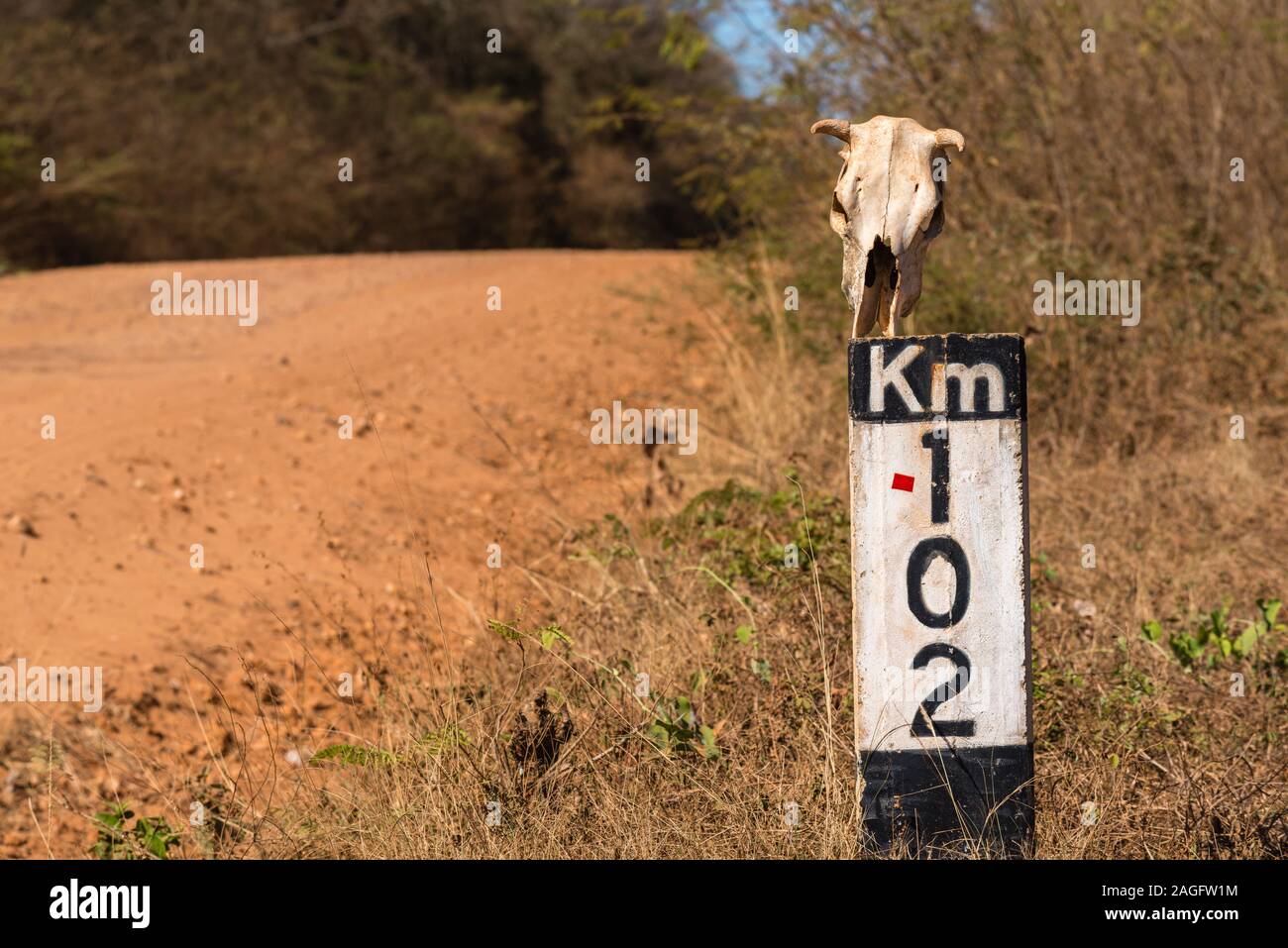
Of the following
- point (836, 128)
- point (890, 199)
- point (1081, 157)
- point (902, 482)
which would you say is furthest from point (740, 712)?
point (1081, 157)

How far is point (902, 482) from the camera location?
263 cm

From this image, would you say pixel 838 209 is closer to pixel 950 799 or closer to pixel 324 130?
pixel 950 799

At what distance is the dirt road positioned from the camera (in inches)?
178

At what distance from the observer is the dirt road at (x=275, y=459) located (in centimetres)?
453

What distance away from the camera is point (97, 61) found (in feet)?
59.4

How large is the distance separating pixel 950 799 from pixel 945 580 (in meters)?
0.43

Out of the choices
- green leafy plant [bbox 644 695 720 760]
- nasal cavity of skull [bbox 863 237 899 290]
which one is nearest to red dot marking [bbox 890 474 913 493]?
nasal cavity of skull [bbox 863 237 899 290]

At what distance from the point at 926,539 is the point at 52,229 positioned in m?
15.9

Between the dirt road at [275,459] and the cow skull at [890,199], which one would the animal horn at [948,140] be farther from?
the dirt road at [275,459]

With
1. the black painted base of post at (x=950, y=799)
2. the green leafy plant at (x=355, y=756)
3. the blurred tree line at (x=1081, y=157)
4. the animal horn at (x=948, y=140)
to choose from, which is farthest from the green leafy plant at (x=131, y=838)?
the blurred tree line at (x=1081, y=157)

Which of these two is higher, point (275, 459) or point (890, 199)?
point (890, 199)

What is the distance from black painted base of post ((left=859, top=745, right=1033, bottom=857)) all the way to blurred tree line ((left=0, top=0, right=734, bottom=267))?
10.4 m

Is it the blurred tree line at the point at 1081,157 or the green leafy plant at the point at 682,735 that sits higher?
the blurred tree line at the point at 1081,157

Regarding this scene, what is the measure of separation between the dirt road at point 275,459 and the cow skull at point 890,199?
149cm
